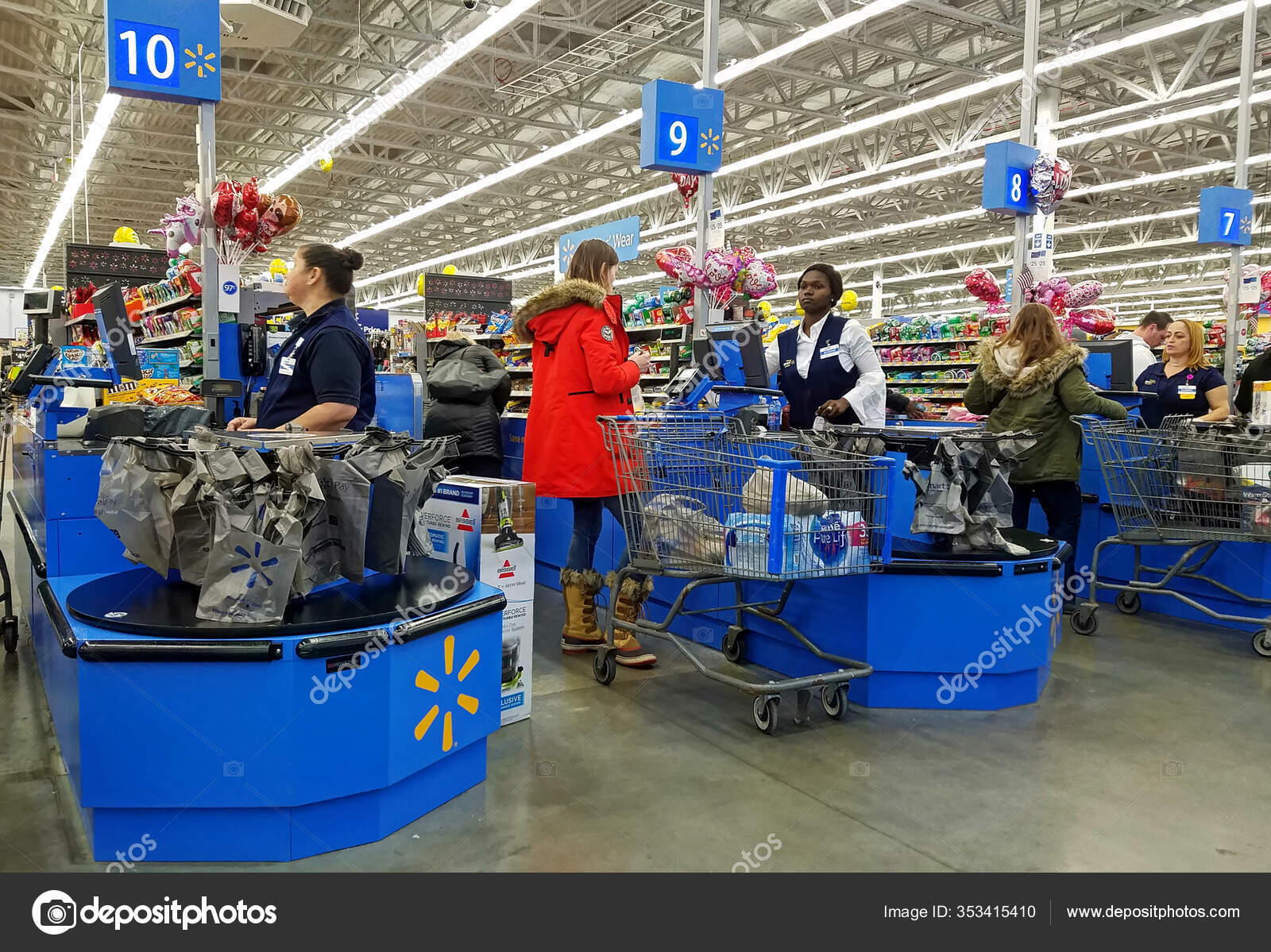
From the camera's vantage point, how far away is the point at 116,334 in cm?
409

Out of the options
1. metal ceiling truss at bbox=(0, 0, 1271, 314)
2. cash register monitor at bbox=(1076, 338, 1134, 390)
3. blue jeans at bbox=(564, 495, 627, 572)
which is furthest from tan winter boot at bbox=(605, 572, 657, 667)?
metal ceiling truss at bbox=(0, 0, 1271, 314)

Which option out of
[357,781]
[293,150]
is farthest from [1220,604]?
[293,150]

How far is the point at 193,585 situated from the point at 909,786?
2074 mm

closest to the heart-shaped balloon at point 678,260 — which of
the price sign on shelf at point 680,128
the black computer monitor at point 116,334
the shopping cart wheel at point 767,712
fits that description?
the price sign on shelf at point 680,128

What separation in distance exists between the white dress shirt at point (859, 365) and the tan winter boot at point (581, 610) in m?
1.27

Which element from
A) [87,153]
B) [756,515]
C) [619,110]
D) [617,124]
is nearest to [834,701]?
[756,515]

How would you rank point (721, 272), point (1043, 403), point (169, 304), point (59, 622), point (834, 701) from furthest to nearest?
point (169, 304) < point (721, 272) < point (1043, 403) < point (834, 701) < point (59, 622)

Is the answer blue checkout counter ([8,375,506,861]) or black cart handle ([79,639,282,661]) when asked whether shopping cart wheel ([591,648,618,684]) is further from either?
black cart handle ([79,639,282,661])

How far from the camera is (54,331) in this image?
9039 millimetres

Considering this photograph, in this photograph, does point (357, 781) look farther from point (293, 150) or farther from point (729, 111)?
point (293, 150)

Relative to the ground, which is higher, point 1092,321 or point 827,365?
point 1092,321

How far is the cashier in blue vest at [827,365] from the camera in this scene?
154 inches

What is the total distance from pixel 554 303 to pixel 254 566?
191 centimetres

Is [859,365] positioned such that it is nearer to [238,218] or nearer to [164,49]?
[238,218]
